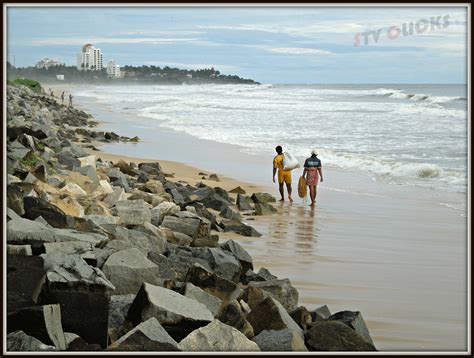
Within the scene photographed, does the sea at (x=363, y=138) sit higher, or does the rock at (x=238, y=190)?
the sea at (x=363, y=138)

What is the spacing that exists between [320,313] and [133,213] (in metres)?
2.99

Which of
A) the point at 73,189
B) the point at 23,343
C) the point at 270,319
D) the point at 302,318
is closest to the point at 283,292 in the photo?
the point at 302,318

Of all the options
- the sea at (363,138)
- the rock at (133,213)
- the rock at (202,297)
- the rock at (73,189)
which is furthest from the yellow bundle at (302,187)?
the rock at (202,297)

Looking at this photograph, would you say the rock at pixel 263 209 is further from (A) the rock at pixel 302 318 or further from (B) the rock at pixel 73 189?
(A) the rock at pixel 302 318

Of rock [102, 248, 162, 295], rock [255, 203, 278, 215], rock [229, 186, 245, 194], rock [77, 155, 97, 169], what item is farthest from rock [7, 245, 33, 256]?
rock [229, 186, 245, 194]

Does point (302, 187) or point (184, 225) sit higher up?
point (302, 187)

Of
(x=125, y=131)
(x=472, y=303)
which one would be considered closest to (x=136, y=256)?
(x=472, y=303)

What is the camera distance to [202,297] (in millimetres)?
4992

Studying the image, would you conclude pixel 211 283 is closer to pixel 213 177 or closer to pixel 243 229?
pixel 243 229

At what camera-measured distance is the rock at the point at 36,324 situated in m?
4.00

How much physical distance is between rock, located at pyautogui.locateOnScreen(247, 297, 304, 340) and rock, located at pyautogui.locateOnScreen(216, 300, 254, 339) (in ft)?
0.26

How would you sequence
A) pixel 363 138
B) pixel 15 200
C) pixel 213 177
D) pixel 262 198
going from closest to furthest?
pixel 15 200
pixel 262 198
pixel 213 177
pixel 363 138

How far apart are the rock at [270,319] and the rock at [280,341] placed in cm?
16

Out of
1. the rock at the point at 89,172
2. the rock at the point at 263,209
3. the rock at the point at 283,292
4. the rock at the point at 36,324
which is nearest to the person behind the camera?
the rock at the point at 36,324
